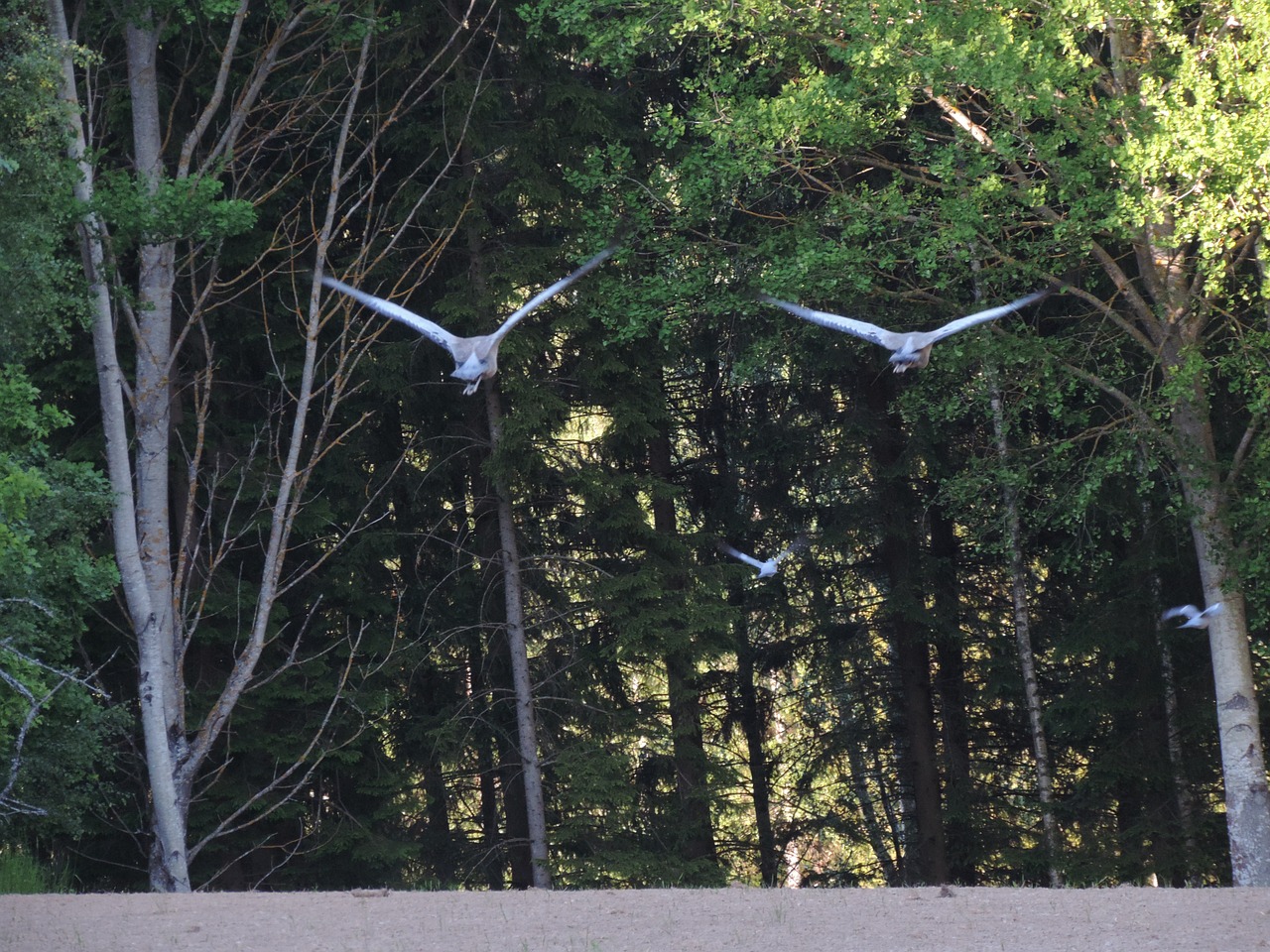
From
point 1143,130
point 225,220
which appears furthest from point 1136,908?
point 225,220

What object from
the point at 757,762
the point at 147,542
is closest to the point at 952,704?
the point at 757,762

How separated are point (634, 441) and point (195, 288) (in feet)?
17.4

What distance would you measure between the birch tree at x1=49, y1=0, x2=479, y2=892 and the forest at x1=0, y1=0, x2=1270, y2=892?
0.08m

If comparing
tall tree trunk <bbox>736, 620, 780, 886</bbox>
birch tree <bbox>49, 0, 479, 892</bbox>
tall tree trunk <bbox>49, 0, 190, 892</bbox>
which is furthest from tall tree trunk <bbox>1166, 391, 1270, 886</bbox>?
tall tree trunk <bbox>49, 0, 190, 892</bbox>

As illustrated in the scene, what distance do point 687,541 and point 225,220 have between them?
6.68 meters

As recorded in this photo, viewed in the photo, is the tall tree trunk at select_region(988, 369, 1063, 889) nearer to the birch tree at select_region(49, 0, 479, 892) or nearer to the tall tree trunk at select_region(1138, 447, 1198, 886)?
the tall tree trunk at select_region(1138, 447, 1198, 886)

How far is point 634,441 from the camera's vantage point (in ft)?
53.6

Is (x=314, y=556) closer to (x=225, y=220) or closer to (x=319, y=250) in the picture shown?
(x=319, y=250)

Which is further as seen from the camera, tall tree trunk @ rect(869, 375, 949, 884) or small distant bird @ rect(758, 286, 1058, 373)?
tall tree trunk @ rect(869, 375, 949, 884)

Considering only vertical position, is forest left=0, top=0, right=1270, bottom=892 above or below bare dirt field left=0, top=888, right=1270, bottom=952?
above

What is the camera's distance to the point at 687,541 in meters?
16.4

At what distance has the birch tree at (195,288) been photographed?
13102 mm

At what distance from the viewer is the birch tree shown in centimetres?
1310

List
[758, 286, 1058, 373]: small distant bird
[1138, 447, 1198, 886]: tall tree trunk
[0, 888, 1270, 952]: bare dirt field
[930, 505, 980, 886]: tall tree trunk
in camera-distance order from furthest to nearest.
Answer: [930, 505, 980, 886]: tall tree trunk → [1138, 447, 1198, 886]: tall tree trunk → [758, 286, 1058, 373]: small distant bird → [0, 888, 1270, 952]: bare dirt field
